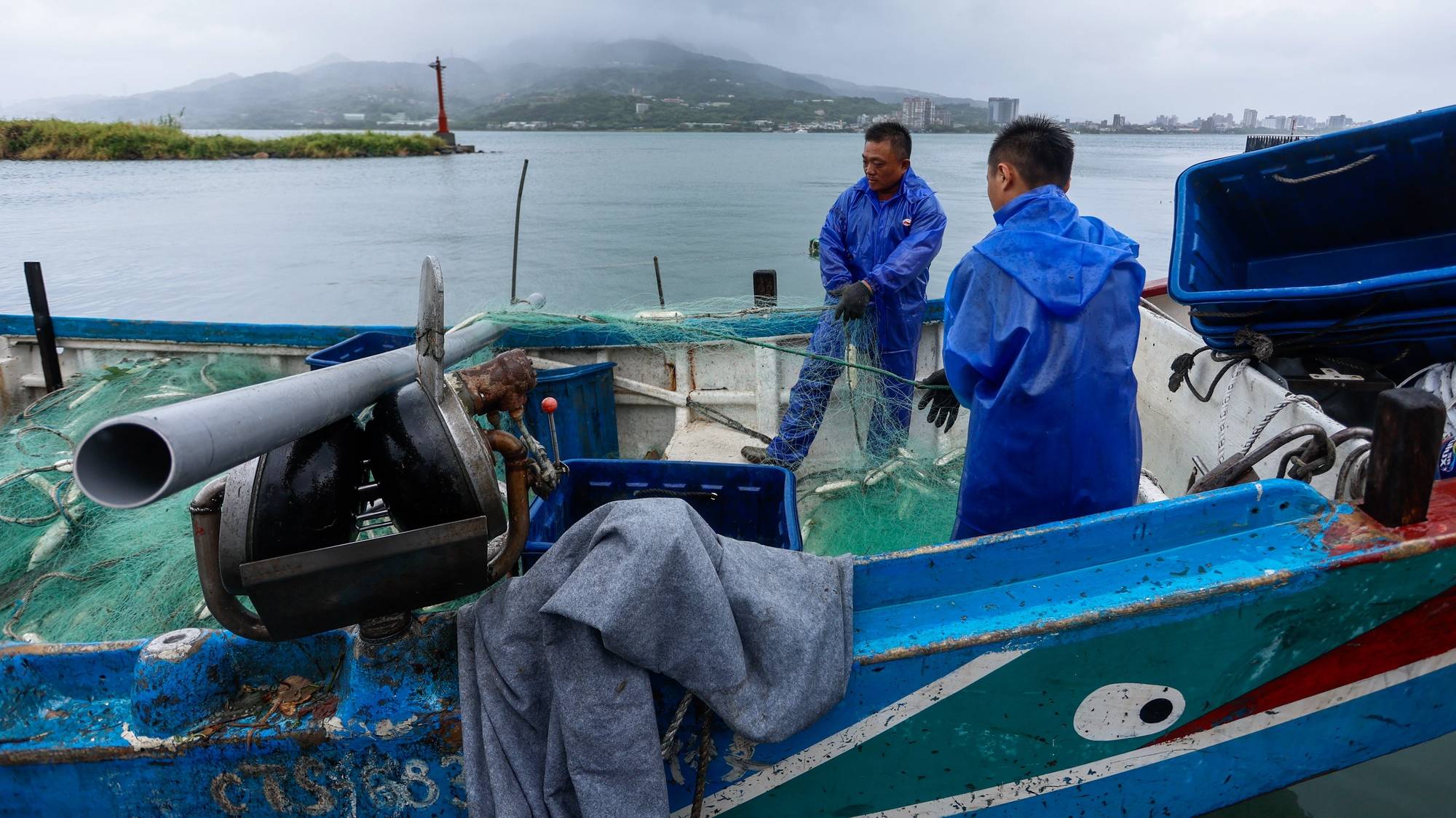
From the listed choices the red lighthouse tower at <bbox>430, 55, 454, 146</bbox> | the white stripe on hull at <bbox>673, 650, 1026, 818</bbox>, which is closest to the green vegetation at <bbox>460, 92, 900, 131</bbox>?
the red lighthouse tower at <bbox>430, 55, 454, 146</bbox>

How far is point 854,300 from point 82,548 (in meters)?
3.58

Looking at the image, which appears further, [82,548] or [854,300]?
[854,300]

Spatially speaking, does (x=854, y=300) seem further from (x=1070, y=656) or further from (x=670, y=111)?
(x=670, y=111)

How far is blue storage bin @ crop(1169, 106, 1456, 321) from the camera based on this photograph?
337cm

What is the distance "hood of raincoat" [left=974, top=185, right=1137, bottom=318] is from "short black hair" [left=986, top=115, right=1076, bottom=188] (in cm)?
7

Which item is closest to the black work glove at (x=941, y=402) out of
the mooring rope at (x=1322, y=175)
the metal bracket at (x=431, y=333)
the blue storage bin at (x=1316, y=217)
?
the blue storage bin at (x=1316, y=217)

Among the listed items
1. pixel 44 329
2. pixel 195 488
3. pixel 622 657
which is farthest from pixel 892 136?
pixel 44 329

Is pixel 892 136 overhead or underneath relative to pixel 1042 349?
→ overhead

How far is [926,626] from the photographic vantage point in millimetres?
1814

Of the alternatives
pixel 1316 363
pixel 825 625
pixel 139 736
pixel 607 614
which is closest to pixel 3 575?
pixel 139 736

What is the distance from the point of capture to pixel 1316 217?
3.96 meters

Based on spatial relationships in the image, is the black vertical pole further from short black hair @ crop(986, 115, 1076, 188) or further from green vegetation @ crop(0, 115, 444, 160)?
green vegetation @ crop(0, 115, 444, 160)

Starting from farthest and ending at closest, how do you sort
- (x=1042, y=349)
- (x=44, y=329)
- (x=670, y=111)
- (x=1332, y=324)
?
(x=670, y=111)
(x=44, y=329)
(x=1332, y=324)
(x=1042, y=349)

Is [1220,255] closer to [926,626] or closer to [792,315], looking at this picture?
[792,315]
